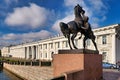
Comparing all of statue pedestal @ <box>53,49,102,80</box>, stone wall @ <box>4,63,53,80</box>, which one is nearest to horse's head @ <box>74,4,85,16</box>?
statue pedestal @ <box>53,49,102,80</box>

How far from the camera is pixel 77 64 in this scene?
30.2 feet

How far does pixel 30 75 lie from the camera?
30031 mm

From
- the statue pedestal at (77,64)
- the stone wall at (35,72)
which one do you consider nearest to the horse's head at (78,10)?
the statue pedestal at (77,64)

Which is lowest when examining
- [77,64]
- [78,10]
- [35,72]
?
[35,72]

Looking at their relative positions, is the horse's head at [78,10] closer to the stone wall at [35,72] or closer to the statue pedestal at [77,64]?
the statue pedestal at [77,64]

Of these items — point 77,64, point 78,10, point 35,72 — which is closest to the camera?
point 77,64

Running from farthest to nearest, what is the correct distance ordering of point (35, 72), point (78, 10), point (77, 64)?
point (35, 72) < point (78, 10) < point (77, 64)

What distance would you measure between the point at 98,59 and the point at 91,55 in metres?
1.61

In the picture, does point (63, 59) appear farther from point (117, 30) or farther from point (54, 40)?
point (54, 40)

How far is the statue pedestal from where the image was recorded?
29.4ft

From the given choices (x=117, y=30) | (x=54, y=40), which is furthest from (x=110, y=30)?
(x=54, y=40)

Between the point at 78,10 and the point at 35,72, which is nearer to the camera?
the point at 78,10

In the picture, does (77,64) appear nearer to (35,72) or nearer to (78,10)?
(78,10)

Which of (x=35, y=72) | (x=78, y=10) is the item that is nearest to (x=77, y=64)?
(x=78, y=10)
